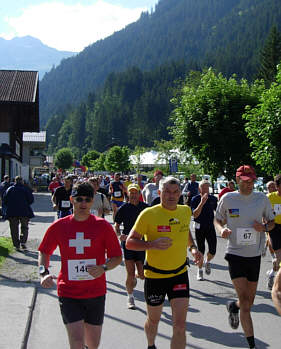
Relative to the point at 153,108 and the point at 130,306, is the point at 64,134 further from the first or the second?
the point at 130,306

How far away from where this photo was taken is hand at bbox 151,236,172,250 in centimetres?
442

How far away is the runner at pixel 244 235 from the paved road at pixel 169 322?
40cm

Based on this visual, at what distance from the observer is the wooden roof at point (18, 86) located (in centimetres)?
3481

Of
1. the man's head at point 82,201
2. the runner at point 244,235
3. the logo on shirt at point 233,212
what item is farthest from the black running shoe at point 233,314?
the man's head at point 82,201

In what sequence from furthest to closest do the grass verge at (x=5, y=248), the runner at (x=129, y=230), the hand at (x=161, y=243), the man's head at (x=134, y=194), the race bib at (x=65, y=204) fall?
the grass verge at (x=5, y=248)
the race bib at (x=65, y=204)
the man's head at (x=134, y=194)
the runner at (x=129, y=230)
the hand at (x=161, y=243)

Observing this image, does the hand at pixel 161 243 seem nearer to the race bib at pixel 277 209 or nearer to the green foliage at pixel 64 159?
the race bib at pixel 277 209

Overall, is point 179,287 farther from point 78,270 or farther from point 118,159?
point 118,159

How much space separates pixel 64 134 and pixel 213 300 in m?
188

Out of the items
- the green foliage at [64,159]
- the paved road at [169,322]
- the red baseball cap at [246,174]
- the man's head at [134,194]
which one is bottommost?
the paved road at [169,322]

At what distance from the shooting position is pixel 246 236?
17.7ft

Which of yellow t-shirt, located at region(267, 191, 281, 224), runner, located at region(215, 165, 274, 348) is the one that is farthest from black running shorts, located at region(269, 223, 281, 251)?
runner, located at region(215, 165, 274, 348)

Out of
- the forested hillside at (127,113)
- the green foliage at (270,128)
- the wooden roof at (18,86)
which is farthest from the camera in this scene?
the forested hillside at (127,113)

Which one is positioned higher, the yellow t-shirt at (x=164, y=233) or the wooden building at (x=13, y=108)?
the wooden building at (x=13, y=108)

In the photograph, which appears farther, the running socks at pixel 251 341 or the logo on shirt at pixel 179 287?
the running socks at pixel 251 341
